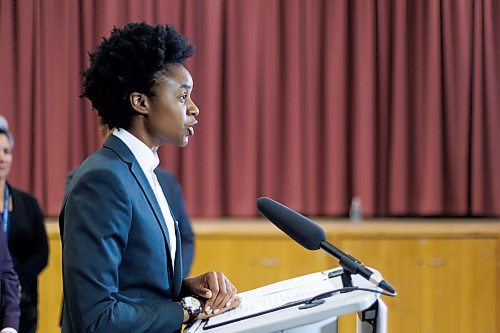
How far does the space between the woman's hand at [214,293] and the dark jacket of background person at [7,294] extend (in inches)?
37.3

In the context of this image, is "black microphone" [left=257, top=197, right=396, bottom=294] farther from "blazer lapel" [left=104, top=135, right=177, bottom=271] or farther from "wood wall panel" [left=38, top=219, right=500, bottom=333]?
"wood wall panel" [left=38, top=219, right=500, bottom=333]

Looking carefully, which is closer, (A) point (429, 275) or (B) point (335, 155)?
(A) point (429, 275)

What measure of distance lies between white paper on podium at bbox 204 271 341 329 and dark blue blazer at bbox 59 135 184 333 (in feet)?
0.40

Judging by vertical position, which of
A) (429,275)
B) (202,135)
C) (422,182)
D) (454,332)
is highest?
(202,135)

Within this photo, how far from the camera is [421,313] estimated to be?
376 cm

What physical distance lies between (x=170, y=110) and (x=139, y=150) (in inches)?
4.1

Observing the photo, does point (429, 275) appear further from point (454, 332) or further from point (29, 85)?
point (29, 85)

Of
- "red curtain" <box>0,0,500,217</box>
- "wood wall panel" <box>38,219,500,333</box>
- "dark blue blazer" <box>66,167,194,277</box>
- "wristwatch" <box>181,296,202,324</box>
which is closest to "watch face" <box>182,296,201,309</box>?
"wristwatch" <box>181,296,202,324</box>

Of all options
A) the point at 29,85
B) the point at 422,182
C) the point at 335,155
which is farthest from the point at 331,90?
the point at 29,85

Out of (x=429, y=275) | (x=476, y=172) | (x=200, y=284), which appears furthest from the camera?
(x=476, y=172)

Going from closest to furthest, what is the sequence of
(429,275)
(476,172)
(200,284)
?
(200,284)
(429,275)
(476,172)

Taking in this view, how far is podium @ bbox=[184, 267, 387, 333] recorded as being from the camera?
1.22m

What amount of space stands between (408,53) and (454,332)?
1.58 m

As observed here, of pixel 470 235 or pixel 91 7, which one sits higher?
pixel 91 7
